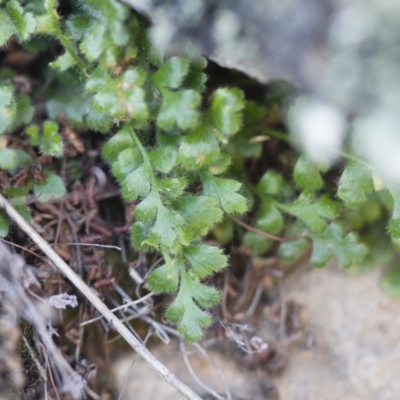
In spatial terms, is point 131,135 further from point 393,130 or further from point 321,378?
point 321,378

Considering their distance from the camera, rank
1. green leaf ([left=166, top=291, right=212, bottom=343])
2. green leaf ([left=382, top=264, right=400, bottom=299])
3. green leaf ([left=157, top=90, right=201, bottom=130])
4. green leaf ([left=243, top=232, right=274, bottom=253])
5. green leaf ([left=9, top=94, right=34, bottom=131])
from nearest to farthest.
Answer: green leaf ([left=157, top=90, right=201, bottom=130]) < green leaf ([left=166, top=291, right=212, bottom=343]) < green leaf ([left=9, top=94, right=34, bottom=131]) < green leaf ([left=243, top=232, right=274, bottom=253]) < green leaf ([left=382, top=264, right=400, bottom=299])

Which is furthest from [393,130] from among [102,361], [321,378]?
[102,361]

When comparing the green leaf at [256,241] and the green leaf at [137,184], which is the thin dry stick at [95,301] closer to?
the green leaf at [137,184]

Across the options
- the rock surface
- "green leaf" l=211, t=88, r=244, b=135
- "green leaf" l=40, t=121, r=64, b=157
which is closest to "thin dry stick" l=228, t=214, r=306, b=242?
the rock surface

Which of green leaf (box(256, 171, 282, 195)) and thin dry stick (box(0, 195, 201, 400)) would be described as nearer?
thin dry stick (box(0, 195, 201, 400))

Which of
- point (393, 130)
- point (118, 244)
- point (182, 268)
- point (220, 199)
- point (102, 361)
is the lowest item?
point (102, 361)

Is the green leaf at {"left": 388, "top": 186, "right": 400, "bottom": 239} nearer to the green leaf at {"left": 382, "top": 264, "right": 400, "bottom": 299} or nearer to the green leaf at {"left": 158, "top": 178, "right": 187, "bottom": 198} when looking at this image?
the green leaf at {"left": 382, "top": 264, "right": 400, "bottom": 299}

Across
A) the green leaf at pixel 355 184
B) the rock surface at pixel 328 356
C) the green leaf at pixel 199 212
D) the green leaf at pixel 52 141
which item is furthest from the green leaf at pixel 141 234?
the green leaf at pixel 355 184
